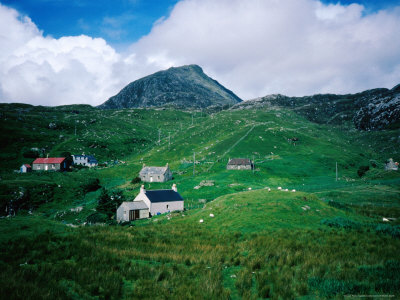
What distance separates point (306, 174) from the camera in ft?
366

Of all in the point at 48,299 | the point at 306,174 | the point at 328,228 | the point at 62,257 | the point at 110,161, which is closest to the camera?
the point at 48,299

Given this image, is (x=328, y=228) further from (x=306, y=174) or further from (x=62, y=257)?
(x=306, y=174)

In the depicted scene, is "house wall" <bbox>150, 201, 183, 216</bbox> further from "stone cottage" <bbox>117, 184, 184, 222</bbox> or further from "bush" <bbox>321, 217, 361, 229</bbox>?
"bush" <bbox>321, 217, 361, 229</bbox>

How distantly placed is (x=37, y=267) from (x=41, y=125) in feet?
659

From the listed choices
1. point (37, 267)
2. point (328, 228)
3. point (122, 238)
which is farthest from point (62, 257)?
point (328, 228)

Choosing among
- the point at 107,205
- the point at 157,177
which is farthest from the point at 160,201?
the point at 157,177

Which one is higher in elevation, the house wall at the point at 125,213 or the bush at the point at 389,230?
the bush at the point at 389,230

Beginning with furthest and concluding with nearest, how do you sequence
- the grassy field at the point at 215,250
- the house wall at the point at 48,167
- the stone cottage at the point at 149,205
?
1. the house wall at the point at 48,167
2. the stone cottage at the point at 149,205
3. the grassy field at the point at 215,250

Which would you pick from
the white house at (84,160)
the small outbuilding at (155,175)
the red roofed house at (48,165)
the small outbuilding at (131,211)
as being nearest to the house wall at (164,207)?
the small outbuilding at (131,211)

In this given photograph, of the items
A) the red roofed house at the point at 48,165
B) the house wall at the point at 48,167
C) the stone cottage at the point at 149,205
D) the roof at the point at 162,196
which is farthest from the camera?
the red roofed house at the point at 48,165

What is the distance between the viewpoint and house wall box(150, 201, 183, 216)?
61241 mm

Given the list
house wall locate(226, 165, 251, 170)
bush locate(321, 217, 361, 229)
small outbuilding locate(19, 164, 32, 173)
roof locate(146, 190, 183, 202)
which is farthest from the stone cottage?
small outbuilding locate(19, 164, 32, 173)

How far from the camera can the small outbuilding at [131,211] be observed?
189ft

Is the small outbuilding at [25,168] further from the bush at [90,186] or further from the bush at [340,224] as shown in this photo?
the bush at [340,224]
